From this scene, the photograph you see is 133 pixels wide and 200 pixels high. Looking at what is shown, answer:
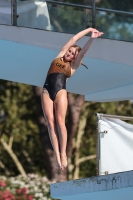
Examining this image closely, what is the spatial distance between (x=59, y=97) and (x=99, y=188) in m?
1.38

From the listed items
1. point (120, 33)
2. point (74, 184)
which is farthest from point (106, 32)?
point (74, 184)

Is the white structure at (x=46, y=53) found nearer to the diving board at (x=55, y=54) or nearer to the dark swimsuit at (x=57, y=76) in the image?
the diving board at (x=55, y=54)

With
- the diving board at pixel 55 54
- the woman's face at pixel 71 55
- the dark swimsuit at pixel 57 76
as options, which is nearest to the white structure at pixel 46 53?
the diving board at pixel 55 54

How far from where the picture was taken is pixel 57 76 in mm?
9617

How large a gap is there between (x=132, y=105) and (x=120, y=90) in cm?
1334

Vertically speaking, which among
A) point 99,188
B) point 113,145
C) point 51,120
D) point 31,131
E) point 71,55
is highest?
point 31,131

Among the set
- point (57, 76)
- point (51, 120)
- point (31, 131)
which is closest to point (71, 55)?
point (57, 76)

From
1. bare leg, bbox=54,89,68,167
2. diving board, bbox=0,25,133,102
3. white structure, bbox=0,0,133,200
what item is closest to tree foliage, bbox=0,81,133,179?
diving board, bbox=0,25,133,102

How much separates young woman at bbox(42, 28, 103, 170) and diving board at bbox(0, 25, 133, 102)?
2.46 m

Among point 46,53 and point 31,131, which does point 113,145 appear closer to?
point 46,53

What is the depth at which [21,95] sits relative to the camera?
86.6ft

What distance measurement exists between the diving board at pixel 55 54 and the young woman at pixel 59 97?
246 centimetres

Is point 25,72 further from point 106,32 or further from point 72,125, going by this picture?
point 72,125

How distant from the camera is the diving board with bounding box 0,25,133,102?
39.6 ft
